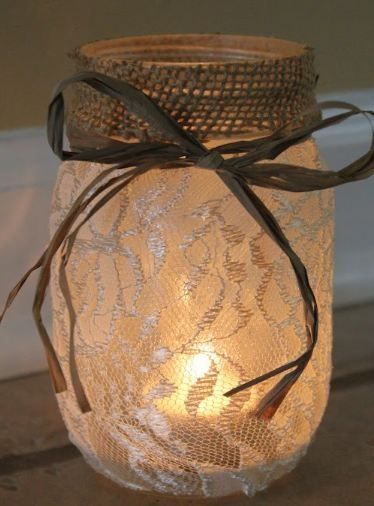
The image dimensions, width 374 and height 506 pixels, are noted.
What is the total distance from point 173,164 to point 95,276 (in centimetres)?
11

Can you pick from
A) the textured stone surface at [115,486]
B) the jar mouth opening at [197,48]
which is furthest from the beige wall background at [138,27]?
the textured stone surface at [115,486]

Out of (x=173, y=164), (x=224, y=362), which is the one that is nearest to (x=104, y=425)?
(x=224, y=362)

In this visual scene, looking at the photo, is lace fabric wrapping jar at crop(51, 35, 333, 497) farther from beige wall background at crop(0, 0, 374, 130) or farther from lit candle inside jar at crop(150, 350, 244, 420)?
beige wall background at crop(0, 0, 374, 130)

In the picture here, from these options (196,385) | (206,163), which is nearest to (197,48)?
(206,163)

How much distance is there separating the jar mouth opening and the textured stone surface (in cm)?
35

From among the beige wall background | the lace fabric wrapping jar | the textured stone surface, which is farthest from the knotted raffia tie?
the beige wall background

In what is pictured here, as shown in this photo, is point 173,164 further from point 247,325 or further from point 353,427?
point 353,427

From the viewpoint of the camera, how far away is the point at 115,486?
0.71m

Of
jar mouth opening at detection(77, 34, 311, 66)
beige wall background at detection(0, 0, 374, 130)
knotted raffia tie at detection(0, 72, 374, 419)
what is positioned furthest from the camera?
beige wall background at detection(0, 0, 374, 130)

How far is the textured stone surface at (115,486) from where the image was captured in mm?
697

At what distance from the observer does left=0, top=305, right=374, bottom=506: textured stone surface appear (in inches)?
27.5

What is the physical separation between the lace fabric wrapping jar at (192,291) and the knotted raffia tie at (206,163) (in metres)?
0.02

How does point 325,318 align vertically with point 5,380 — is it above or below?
above

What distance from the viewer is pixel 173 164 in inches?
22.6
